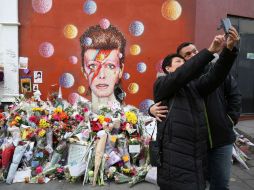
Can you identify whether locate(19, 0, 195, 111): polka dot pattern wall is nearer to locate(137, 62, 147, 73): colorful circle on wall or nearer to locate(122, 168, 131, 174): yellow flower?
locate(137, 62, 147, 73): colorful circle on wall

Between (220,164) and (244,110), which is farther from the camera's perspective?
(244,110)

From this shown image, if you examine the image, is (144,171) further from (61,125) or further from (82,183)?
(61,125)

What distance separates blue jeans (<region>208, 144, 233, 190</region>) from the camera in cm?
287

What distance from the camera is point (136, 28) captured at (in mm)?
7484

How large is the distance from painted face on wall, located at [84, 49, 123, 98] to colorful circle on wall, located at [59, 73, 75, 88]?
0.35 meters

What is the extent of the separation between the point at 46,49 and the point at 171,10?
2.82 m

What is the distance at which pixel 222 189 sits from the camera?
116 inches

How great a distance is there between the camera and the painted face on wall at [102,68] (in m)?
7.45

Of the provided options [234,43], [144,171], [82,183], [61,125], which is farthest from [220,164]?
[61,125]

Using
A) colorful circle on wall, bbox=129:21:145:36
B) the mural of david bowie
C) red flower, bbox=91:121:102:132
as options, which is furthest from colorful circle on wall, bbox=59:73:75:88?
red flower, bbox=91:121:102:132

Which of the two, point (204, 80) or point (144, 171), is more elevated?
point (204, 80)

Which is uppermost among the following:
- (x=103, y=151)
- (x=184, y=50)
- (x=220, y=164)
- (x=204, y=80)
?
(x=184, y=50)

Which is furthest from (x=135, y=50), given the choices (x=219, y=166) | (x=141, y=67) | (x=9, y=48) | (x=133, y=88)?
(x=219, y=166)

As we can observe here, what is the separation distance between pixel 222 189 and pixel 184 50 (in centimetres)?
125
